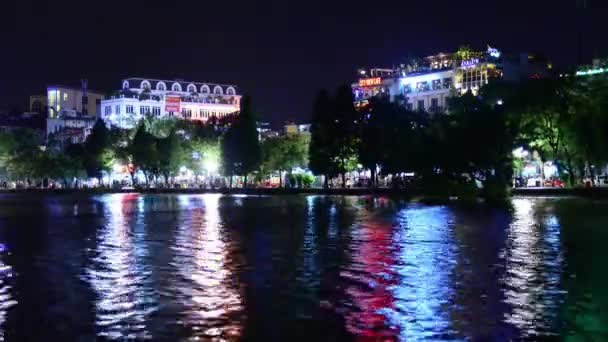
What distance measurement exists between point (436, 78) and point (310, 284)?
144 meters

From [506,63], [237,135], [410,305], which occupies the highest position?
[506,63]

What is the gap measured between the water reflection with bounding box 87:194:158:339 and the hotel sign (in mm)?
146199

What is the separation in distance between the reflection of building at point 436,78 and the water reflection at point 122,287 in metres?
111

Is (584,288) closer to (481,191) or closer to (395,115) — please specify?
(481,191)

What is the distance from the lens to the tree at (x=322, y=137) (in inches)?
3967

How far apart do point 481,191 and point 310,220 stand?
3309 centimetres

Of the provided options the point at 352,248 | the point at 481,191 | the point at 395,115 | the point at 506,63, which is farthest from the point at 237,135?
the point at 352,248

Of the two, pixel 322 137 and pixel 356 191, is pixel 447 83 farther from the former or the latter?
pixel 356 191

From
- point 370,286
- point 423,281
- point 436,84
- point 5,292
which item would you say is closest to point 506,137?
point 423,281

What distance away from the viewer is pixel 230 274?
859 inches

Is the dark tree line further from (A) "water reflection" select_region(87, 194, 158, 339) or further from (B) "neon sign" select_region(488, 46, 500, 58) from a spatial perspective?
(B) "neon sign" select_region(488, 46, 500, 58)

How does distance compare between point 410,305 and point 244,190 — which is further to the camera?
point 244,190

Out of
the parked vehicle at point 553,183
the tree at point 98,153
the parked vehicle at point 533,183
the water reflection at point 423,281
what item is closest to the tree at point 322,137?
the parked vehicle at point 533,183

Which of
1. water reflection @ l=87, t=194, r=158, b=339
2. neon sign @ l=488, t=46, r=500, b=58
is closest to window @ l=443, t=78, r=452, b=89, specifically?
neon sign @ l=488, t=46, r=500, b=58
